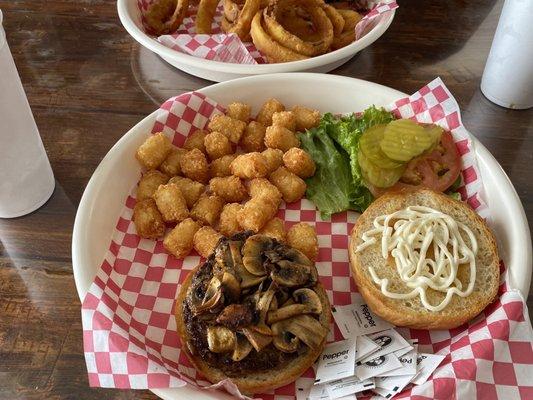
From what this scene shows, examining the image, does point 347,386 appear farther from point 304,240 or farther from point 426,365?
point 304,240

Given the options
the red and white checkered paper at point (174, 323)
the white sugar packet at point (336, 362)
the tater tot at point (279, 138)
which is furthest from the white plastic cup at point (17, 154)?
the white sugar packet at point (336, 362)

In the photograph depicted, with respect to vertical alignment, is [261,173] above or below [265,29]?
below

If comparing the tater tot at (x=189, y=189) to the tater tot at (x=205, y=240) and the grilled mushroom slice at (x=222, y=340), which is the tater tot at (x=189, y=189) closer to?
the tater tot at (x=205, y=240)

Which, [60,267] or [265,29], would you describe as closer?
[60,267]

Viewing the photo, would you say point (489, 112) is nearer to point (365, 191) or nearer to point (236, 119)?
point (365, 191)

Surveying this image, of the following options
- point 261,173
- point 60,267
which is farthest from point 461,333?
point 60,267

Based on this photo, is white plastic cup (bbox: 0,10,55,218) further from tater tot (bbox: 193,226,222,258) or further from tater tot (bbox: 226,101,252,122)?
tater tot (bbox: 226,101,252,122)

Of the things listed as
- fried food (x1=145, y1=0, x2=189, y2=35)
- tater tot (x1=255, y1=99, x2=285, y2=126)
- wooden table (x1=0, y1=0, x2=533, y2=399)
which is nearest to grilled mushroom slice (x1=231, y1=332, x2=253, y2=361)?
wooden table (x1=0, y1=0, x2=533, y2=399)
